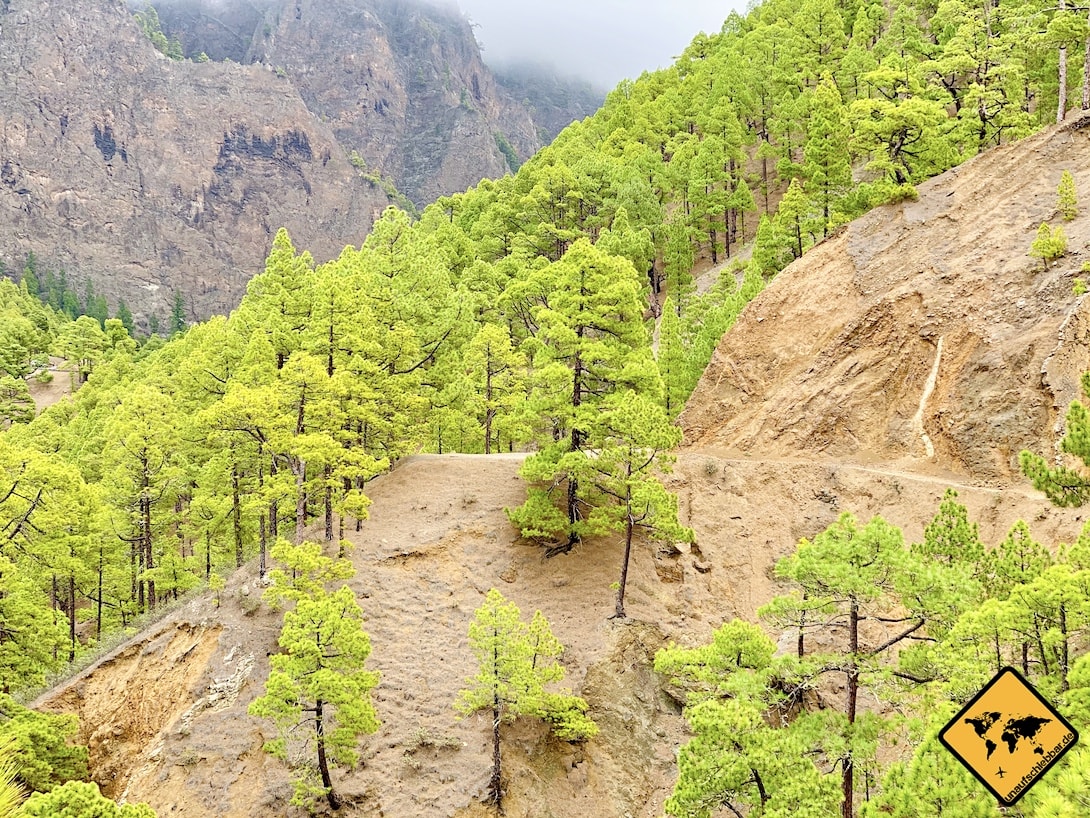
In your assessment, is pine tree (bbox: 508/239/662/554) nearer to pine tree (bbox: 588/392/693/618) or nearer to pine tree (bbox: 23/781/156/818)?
pine tree (bbox: 588/392/693/618)

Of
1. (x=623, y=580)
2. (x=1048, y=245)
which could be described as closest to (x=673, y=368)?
(x=1048, y=245)

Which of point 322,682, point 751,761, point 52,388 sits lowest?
point 322,682

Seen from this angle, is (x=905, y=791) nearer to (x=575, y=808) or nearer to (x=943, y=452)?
(x=575, y=808)

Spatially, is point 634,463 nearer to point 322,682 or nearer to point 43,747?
point 322,682

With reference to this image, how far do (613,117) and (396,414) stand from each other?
58.4 meters

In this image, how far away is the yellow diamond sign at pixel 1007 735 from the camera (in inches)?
189

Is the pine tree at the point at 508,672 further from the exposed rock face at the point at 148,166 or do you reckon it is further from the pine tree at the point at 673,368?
the exposed rock face at the point at 148,166

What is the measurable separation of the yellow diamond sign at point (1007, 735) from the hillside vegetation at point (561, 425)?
488cm

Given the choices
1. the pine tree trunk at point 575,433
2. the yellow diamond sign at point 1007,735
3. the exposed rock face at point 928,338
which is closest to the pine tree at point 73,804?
the yellow diamond sign at point 1007,735

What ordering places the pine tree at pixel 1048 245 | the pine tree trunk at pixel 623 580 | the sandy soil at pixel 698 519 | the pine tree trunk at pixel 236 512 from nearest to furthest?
the sandy soil at pixel 698 519 → the pine tree trunk at pixel 623 580 → the pine tree at pixel 1048 245 → the pine tree trunk at pixel 236 512

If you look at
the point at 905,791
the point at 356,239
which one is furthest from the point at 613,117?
the point at 356,239

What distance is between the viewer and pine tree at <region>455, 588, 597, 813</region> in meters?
18.5

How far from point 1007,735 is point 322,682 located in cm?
1524

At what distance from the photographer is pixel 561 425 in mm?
25609
